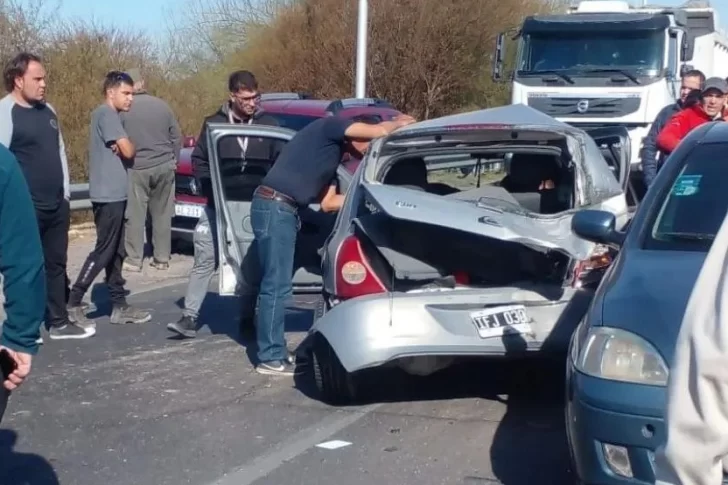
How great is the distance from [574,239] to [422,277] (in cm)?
89

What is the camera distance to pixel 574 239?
21.5 feet

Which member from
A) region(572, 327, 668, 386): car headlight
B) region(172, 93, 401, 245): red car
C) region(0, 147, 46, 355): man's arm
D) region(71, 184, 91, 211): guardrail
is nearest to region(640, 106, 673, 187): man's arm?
region(172, 93, 401, 245): red car

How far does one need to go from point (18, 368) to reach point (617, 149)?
563 centimetres

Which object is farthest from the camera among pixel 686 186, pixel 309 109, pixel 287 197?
pixel 309 109

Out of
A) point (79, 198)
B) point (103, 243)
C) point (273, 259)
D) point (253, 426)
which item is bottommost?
point (79, 198)

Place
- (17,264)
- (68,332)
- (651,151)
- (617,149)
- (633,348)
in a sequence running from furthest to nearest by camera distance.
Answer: (651,151)
(68,332)
(617,149)
(633,348)
(17,264)

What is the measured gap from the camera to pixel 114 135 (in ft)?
31.3

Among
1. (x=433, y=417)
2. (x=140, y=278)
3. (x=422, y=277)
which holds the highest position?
(x=422, y=277)

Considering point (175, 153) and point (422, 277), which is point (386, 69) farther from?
point (422, 277)

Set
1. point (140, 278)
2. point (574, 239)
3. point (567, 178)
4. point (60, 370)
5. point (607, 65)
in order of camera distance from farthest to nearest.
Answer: point (607, 65), point (140, 278), point (60, 370), point (567, 178), point (574, 239)

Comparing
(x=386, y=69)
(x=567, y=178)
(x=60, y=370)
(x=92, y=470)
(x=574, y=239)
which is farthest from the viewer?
(x=386, y=69)

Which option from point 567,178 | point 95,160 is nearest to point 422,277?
point 567,178

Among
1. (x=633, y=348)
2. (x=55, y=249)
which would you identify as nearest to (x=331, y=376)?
(x=633, y=348)

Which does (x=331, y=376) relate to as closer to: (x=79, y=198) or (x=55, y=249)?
(x=55, y=249)
